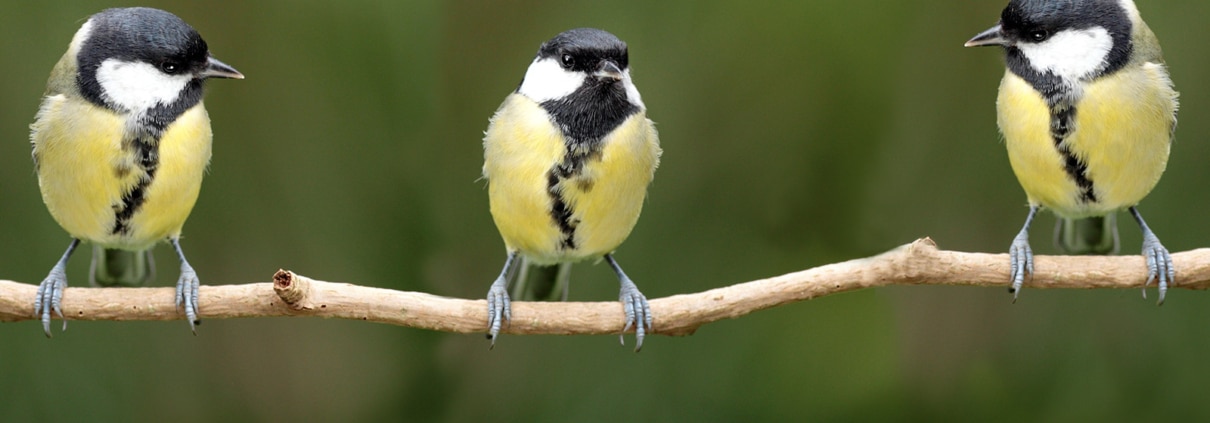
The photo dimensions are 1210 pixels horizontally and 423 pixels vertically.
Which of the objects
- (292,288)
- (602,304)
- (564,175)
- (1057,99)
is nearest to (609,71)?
(564,175)

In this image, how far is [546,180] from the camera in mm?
1764

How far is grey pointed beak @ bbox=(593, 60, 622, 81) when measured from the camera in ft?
5.61

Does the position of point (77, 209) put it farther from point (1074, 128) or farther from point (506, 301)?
point (1074, 128)

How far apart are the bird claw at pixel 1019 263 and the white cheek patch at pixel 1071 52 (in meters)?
0.23

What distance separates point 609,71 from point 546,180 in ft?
0.55

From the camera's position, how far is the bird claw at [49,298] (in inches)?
71.9

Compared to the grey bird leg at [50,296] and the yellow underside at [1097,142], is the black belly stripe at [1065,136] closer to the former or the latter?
the yellow underside at [1097,142]

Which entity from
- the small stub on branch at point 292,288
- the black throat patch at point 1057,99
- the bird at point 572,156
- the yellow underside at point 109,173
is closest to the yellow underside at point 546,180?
the bird at point 572,156

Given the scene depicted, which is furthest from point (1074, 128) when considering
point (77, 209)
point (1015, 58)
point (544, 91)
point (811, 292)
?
point (77, 209)

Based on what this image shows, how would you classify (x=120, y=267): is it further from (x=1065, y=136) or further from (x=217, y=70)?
(x=1065, y=136)

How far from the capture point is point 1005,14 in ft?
5.77

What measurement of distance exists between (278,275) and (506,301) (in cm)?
34

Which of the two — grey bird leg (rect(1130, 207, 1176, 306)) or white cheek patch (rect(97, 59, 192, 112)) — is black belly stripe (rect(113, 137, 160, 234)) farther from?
grey bird leg (rect(1130, 207, 1176, 306))

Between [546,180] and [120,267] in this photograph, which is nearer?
[546,180]
